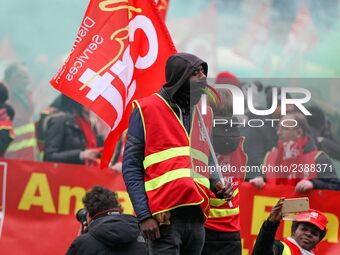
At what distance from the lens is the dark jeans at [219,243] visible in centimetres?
714

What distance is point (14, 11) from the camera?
10656 mm

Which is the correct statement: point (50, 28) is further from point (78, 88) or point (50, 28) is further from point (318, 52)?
point (78, 88)

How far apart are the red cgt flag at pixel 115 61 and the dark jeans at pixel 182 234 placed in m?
1.02

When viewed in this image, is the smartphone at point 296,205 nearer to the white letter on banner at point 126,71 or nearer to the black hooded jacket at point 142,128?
the black hooded jacket at point 142,128

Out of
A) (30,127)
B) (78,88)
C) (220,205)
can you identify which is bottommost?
(220,205)

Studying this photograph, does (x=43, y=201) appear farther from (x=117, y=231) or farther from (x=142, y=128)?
(x=142, y=128)

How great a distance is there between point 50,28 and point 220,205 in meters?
4.02

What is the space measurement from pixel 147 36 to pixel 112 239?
1.26 metres

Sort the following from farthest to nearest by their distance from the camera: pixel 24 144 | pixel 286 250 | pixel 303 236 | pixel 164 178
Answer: pixel 24 144
pixel 303 236
pixel 286 250
pixel 164 178

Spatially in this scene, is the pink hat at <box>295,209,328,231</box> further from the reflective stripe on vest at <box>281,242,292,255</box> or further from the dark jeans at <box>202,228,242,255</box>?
the dark jeans at <box>202,228,242,255</box>

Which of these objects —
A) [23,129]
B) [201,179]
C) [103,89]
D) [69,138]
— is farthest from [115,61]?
[23,129]

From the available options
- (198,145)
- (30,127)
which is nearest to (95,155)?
(30,127)

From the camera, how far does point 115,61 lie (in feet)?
23.5

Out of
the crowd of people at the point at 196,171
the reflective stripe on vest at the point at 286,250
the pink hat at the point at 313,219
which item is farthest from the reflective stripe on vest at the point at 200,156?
the pink hat at the point at 313,219
